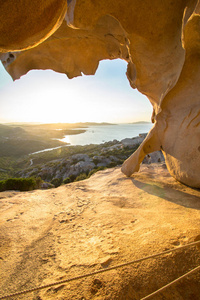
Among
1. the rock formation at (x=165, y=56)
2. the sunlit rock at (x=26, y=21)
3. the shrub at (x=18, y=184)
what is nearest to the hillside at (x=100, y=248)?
the rock formation at (x=165, y=56)

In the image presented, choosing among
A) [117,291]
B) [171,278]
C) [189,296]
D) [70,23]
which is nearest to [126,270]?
[117,291]

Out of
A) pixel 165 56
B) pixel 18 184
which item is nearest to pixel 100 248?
pixel 165 56

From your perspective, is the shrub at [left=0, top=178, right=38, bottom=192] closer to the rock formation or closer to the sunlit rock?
the rock formation

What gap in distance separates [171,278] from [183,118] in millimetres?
3889

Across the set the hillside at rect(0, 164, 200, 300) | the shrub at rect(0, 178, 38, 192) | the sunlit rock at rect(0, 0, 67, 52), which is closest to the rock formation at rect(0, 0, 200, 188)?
the hillside at rect(0, 164, 200, 300)

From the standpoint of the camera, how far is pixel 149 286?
1.18m

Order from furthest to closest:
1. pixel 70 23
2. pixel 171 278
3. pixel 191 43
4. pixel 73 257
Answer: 1. pixel 70 23
2. pixel 191 43
3. pixel 73 257
4. pixel 171 278

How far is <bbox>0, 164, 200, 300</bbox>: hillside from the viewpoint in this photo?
3.94 ft

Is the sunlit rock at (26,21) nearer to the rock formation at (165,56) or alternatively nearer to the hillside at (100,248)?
the hillside at (100,248)

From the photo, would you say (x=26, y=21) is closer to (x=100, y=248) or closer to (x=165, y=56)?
(x=100, y=248)

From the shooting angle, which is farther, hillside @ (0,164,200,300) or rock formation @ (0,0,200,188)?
rock formation @ (0,0,200,188)

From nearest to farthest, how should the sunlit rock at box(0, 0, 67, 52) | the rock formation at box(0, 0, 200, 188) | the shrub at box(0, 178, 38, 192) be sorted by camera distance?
the sunlit rock at box(0, 0, 67, 52) → the rock formation at box(0, 0, 200, 188) → the shrub at box(0, 178, 38, 192)

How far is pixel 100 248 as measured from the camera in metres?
1.70

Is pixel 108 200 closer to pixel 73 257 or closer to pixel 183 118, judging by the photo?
pixel 73 257
